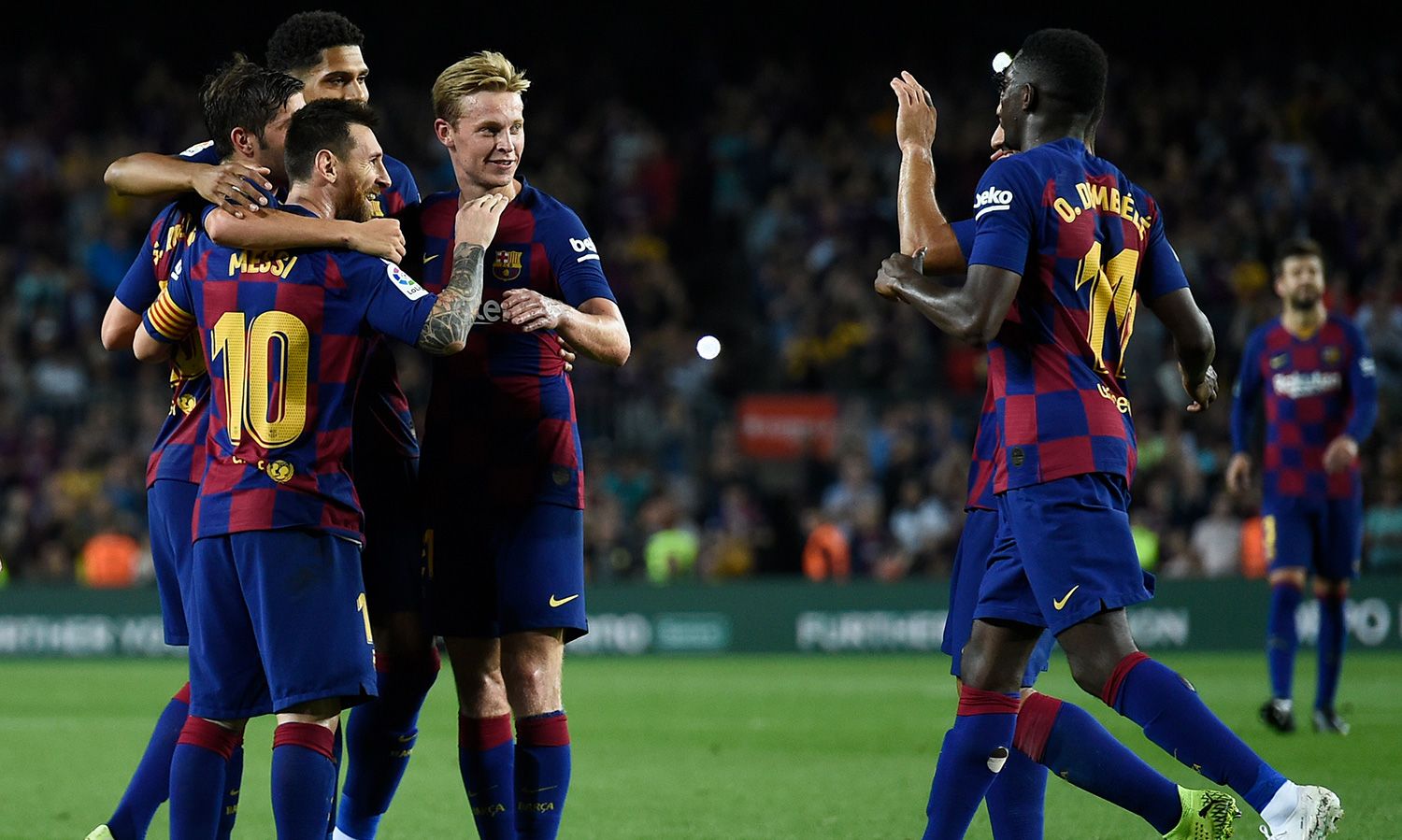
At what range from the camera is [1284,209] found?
19.9m

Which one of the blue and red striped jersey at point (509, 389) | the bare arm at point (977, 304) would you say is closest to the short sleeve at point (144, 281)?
the blue and red striped jersey at point (509, 389)

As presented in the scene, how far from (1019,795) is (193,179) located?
307cm

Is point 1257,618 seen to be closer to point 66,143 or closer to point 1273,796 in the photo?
point 1273,796

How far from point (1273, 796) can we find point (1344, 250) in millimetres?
16198

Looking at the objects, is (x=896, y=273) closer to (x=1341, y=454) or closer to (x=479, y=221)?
(x=479, y=221)

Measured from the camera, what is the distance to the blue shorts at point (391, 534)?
221 inches

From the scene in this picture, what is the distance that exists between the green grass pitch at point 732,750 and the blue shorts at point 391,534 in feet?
5.23

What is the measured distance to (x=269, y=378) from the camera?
473cm

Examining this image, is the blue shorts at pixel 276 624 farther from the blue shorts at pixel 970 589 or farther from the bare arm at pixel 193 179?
the blue shorts at pixel 970 589

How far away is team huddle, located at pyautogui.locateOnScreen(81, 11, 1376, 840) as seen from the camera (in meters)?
4.74

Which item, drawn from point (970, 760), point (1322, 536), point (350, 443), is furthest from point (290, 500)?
point (1322, 536)

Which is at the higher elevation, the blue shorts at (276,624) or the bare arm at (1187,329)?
the bare arm at (1187,329)

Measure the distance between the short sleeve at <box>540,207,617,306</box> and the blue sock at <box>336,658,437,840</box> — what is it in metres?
1.33

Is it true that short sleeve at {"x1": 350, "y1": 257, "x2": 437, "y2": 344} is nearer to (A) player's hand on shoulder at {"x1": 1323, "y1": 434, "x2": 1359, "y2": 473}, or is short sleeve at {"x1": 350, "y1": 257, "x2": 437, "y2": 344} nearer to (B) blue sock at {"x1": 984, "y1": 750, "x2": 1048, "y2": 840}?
(B) blue sock at {"x1": 984, "y1": 750, "x2": 1048, "y2": 840}
